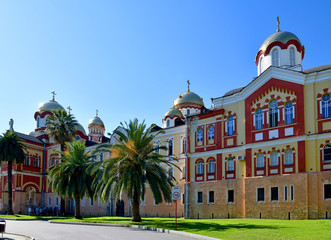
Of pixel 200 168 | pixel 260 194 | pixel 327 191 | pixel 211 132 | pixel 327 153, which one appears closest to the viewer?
pixel 327 191

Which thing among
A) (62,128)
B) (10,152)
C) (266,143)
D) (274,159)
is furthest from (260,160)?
(10,152)

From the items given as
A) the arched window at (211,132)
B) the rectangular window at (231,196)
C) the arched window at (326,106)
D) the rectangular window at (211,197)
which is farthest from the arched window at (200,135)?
the arched window at (326,106)

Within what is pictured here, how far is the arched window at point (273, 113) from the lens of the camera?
120 feet

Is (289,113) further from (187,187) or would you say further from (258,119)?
(187,187)

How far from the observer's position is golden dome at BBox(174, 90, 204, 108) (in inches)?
2324

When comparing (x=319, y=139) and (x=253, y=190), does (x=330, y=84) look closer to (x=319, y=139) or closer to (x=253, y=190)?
(x=319, y=139)

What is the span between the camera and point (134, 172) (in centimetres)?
3328

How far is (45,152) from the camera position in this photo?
67.3 metres

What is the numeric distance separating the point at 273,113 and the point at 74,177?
20.7 metres

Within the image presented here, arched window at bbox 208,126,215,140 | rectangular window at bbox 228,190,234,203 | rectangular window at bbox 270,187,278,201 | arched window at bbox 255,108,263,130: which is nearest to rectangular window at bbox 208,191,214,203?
rectangular window at bbox 228,190,234,203

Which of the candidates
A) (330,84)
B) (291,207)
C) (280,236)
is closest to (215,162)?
(291,207)

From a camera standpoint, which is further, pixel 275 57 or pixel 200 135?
pixel 200 135

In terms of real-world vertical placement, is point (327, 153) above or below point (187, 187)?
above

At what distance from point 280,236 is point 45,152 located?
177ft
